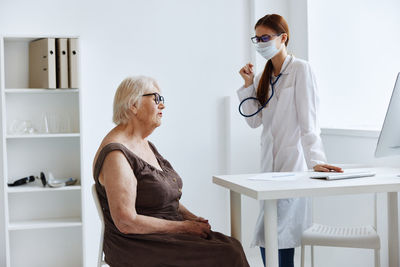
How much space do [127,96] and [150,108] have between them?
0.35 feet

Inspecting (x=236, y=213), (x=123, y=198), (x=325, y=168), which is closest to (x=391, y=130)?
(x=325, y=168)

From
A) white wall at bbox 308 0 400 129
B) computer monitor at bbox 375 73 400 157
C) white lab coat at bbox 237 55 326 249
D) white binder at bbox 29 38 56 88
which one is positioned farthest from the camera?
white wall at bbox 308 0 400 129

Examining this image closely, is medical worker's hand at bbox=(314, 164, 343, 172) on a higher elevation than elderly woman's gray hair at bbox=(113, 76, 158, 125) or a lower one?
lower

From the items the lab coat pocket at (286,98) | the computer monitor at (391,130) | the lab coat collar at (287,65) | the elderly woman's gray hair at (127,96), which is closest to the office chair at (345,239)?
the computer monitor at (391,130)

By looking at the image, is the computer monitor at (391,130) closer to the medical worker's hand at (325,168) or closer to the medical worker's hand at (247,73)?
the medical worker's hand at (325,168)

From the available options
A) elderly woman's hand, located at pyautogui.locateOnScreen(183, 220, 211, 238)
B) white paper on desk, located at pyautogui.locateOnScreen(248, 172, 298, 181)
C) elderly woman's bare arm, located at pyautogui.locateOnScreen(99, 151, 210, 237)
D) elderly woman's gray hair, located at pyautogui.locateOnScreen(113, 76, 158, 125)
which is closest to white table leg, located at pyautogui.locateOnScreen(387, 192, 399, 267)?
white paper on desk, located at pyautogui.locateOnScreen(248, 172, 298, 181)

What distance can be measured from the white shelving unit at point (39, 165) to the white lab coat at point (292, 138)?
4.87 ft

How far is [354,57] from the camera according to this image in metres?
3.75

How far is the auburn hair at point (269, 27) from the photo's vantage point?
2.60 meters

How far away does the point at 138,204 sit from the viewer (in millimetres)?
2141

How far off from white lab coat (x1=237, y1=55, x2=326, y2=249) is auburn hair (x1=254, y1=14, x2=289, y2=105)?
0.14 feet

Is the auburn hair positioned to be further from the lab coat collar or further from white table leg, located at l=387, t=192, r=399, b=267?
white table leg, located at l=387, t=192, r=399, b=267

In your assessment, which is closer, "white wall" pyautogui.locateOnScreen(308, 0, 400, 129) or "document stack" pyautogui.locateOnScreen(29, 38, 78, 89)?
"document stack" pyautogui.locateOnScreen(29, 38, 78, 89)

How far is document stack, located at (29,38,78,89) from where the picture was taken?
11.3 ft
